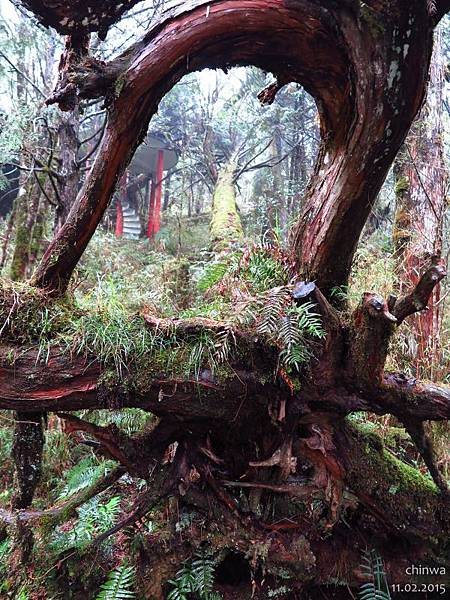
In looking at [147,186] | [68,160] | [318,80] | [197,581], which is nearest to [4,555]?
[197,581]

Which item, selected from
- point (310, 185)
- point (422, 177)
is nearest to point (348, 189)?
point (310, 185)

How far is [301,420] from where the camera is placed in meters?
2.61

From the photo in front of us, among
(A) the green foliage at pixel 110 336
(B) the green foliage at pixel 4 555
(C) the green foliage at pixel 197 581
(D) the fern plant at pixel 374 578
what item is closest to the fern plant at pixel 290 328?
(A) the green foliage at pixel 110 336

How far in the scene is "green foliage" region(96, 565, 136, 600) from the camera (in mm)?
2398

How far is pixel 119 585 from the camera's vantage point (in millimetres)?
2436

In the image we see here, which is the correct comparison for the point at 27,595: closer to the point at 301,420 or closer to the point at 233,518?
the point at 233,518

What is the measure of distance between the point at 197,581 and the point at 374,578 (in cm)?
116

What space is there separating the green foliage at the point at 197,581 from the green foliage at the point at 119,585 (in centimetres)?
24

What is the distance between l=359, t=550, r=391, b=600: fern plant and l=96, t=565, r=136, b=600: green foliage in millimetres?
1461

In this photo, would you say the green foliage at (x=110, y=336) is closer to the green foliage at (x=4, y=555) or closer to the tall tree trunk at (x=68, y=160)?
the green foliage at (x=4, y=555)

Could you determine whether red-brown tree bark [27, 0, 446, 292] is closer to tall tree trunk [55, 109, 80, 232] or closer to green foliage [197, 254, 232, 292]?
green foliage [197, 254, 232, 292]

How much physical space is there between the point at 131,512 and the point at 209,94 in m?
11.2

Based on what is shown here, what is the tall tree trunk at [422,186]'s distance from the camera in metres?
4.40

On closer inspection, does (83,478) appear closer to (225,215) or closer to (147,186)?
(225,215)
